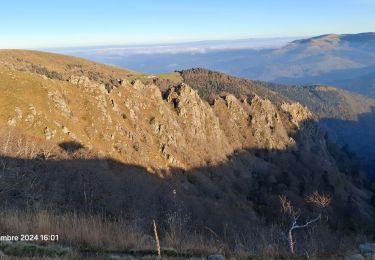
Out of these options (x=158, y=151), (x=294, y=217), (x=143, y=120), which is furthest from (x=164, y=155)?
(x=294, y=217)

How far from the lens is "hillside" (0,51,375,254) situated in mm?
52656

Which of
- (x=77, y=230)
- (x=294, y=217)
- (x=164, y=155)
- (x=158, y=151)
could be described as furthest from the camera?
(x=158, y=151)

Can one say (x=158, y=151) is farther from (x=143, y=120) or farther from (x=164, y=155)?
(x=143, y=120)

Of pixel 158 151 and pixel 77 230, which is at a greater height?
pixel 77 230

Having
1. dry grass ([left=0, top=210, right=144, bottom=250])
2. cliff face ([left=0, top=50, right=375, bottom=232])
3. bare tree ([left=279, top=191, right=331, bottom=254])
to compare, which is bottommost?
cliff face ([left=0, top=50, right=375, bottom=232])

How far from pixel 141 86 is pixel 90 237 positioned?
118 meters

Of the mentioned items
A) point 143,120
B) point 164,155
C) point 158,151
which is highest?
point 143,120

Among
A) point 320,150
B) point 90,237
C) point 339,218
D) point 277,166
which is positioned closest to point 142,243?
point 90,237

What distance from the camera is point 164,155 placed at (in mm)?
A: 103875

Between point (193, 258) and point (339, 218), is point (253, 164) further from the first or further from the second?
point (193, 258)

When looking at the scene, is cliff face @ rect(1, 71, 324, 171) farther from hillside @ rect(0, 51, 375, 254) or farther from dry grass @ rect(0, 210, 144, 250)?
dry grass @ rect(0, 210, 144, 250)

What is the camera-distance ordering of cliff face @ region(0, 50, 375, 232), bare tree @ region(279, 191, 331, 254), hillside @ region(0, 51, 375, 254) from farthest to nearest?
cliff face @ region(0, 50, 375, 232), hillside @ region(0, 51, 375, 254), bare tree @ region(279, 191, 331, 254)

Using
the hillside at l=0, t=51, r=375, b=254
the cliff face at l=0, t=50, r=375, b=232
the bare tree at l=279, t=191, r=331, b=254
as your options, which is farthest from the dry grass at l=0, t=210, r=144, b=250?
the cliff face at l=0, t=50, r=375, b=232

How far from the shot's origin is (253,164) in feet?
446
